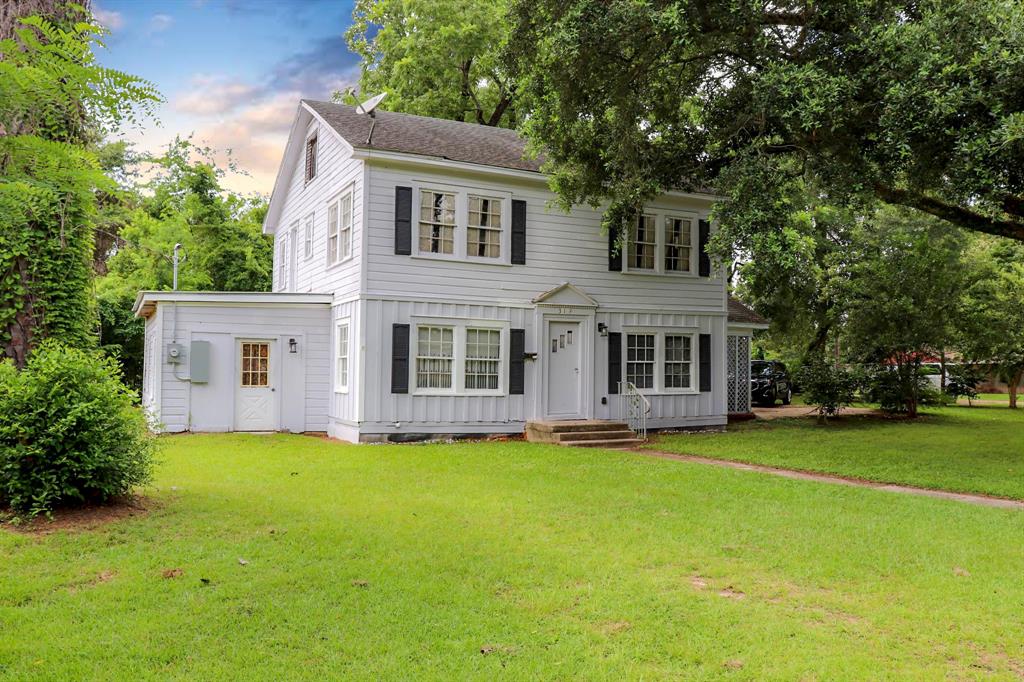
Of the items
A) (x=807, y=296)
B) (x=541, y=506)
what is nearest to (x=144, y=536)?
(x=541, y=506)

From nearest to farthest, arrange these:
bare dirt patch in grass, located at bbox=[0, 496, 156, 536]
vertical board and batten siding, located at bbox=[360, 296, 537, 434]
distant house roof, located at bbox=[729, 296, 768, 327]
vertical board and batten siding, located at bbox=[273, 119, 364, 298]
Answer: bare dirt patch in grass, located at bbox=[0, 496, 156, 536], vertical board and batten siding, located at bbox=[360, 296, 537, 434], vertical board and batten siding, located at bbox=[273, 119, 364, 298], distant house roof, located at bbox=[729, 296, 768, 327]

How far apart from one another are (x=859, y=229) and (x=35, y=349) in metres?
28.3

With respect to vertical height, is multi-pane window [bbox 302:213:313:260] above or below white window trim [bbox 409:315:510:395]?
above

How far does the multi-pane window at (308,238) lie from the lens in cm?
1862

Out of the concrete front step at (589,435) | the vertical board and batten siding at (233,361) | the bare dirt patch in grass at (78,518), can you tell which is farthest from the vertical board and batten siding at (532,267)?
the bare dirt patch in grass at (78,518)

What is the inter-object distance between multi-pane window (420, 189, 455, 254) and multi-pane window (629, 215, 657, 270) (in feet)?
14.4

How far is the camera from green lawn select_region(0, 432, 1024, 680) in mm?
4086

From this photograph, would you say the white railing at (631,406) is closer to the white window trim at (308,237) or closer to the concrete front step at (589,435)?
the concrete front step at (589,435)

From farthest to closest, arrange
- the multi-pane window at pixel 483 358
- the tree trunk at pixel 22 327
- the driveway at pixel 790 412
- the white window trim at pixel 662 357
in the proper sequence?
the driveway at pixel 790 412 < the white window trim at pixel 662 357 < the multi-pane window at pixel 483 358 < the tree trunk at pixel 22 327

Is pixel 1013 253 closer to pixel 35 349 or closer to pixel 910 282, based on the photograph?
pixel 910 282

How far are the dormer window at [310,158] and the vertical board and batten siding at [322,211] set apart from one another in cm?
20

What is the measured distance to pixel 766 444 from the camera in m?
15.0

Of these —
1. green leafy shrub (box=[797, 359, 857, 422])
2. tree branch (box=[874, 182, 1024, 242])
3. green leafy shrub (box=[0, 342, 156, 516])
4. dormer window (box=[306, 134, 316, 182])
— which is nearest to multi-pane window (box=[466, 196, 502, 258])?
dormer window (box=[306, 134, 316, 182])

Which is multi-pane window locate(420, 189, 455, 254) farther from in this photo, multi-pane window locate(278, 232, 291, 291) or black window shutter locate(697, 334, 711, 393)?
multi-pane window locate(278, 232, 291, 291)
